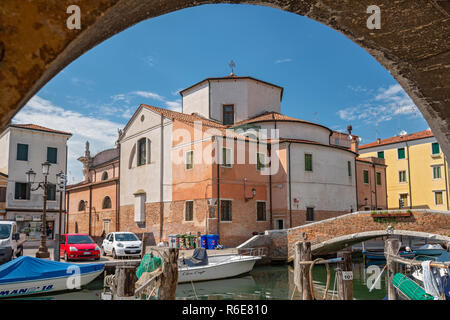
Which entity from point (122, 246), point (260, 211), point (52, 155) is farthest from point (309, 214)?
point (52, 155)

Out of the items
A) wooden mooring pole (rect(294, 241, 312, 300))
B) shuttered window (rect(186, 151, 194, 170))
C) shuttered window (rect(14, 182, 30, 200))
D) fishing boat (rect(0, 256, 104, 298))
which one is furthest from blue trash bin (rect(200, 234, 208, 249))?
shuttered window (rect(14, 182, 30, 200))

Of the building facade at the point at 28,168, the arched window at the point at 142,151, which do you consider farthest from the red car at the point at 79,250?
the building facade at the point at 28,168

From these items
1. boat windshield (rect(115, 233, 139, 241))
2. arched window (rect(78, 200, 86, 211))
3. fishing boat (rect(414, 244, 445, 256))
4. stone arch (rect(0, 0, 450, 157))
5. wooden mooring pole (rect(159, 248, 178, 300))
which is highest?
Result: stone arch (rect(0, 0, 450, 157))

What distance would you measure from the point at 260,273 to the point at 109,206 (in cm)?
1583

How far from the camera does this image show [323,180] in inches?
984

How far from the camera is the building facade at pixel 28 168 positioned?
2691cm

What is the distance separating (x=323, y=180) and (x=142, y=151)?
1253 cm

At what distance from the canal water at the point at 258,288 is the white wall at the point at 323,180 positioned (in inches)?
216

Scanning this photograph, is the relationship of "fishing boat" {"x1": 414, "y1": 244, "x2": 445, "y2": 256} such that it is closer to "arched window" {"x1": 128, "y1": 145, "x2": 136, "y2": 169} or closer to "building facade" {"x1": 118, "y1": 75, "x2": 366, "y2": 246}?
"building facade" {"x1": 118, "y1": 75, "x2": 366, "y2": 246}

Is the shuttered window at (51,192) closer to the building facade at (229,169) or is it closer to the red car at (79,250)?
the building facade at (229,169)

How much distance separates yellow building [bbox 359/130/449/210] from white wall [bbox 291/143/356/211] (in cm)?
1269

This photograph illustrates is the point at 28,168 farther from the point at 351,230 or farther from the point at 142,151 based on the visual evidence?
the point at 351,230

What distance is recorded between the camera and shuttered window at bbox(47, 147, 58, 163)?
29350mm

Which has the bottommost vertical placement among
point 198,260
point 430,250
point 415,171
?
point 430,250
